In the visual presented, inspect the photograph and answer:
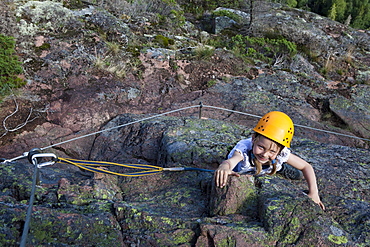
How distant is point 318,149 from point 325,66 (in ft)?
27.3

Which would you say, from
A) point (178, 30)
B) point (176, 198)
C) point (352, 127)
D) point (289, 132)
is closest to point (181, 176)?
point (176, 198)

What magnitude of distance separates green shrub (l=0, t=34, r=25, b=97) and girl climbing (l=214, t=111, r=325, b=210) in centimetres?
586

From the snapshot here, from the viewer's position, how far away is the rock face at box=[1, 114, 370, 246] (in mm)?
2195

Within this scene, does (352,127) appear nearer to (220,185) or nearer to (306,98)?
(306,98)

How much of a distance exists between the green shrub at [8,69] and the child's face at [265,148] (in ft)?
19.9

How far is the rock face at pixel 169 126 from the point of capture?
2.31 m

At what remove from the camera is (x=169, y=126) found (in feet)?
17.0

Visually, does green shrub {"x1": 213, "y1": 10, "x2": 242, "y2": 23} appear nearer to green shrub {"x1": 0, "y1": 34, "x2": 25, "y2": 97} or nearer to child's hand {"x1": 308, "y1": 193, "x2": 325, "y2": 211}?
green shrub {"x1": 0, "y1": 34, "x2": 25, "y2": 97}

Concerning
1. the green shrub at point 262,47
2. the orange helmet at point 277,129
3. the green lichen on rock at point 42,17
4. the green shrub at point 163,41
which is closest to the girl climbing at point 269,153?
the orange helmet at point 277,129

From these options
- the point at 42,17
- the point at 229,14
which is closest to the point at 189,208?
the point at 42,17

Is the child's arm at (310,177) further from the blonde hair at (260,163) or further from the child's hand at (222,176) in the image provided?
the child's hand at (222,176)

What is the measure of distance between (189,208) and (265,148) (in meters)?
1.01

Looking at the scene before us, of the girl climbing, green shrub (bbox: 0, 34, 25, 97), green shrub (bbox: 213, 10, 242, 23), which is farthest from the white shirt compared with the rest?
green shrub (bbox: 213, 10, 242, 23)

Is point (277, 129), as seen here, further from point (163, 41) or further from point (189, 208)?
point (163, 41)
